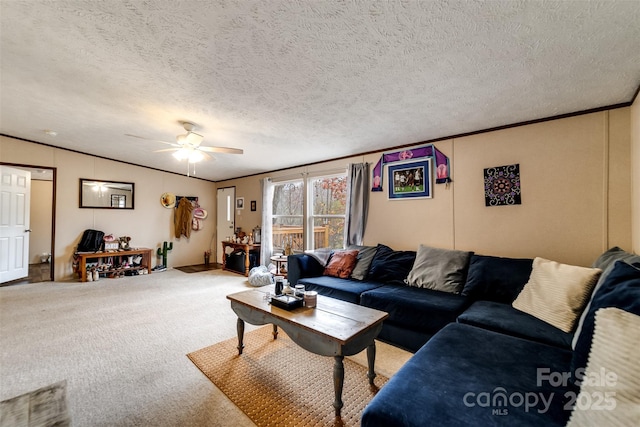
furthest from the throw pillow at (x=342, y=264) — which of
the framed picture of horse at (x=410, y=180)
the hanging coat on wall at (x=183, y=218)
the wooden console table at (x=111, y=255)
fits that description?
the hanging coat on wall at (x=183, y=218)

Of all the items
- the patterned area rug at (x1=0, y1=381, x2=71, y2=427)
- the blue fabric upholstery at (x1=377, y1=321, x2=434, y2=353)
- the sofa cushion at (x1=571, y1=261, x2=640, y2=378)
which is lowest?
the blue fabric upholstery at (x1=377, y1=321, x2=434, y2=353)

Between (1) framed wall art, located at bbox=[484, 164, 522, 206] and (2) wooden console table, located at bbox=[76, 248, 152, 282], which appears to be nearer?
(1) framed wall art, located at bbox=[484, 164, 522, 206]

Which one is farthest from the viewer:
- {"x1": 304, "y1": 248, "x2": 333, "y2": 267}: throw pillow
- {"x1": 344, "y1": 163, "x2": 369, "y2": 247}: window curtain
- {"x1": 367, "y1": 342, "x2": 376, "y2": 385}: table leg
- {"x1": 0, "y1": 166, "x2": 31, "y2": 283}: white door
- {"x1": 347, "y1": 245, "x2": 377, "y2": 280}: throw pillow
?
{"x1": 0, "y1": 166, "x2": 31, "y2": 283}: white door

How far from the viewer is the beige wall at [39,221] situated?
21.3ft

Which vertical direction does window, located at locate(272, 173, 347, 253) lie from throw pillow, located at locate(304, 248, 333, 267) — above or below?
above

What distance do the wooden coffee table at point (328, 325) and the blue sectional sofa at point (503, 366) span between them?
0.39 meters

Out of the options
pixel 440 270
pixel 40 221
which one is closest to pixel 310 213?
pixel 440 270

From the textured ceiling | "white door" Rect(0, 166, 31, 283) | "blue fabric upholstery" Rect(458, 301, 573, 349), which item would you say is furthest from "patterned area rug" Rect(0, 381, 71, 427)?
"white door" Rect(0, 166, 31, 283)

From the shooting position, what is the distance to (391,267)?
10.3ft

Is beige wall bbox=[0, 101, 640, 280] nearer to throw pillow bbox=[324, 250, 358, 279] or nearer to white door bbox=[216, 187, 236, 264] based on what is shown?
throw pillow bbox=[324, 250, 358, 279]

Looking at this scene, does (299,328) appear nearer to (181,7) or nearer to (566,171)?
(181,7)

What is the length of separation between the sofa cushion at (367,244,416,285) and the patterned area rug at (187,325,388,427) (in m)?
1.16

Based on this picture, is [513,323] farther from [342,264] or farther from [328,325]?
[342,264]

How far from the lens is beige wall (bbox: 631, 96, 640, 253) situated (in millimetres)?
2021
